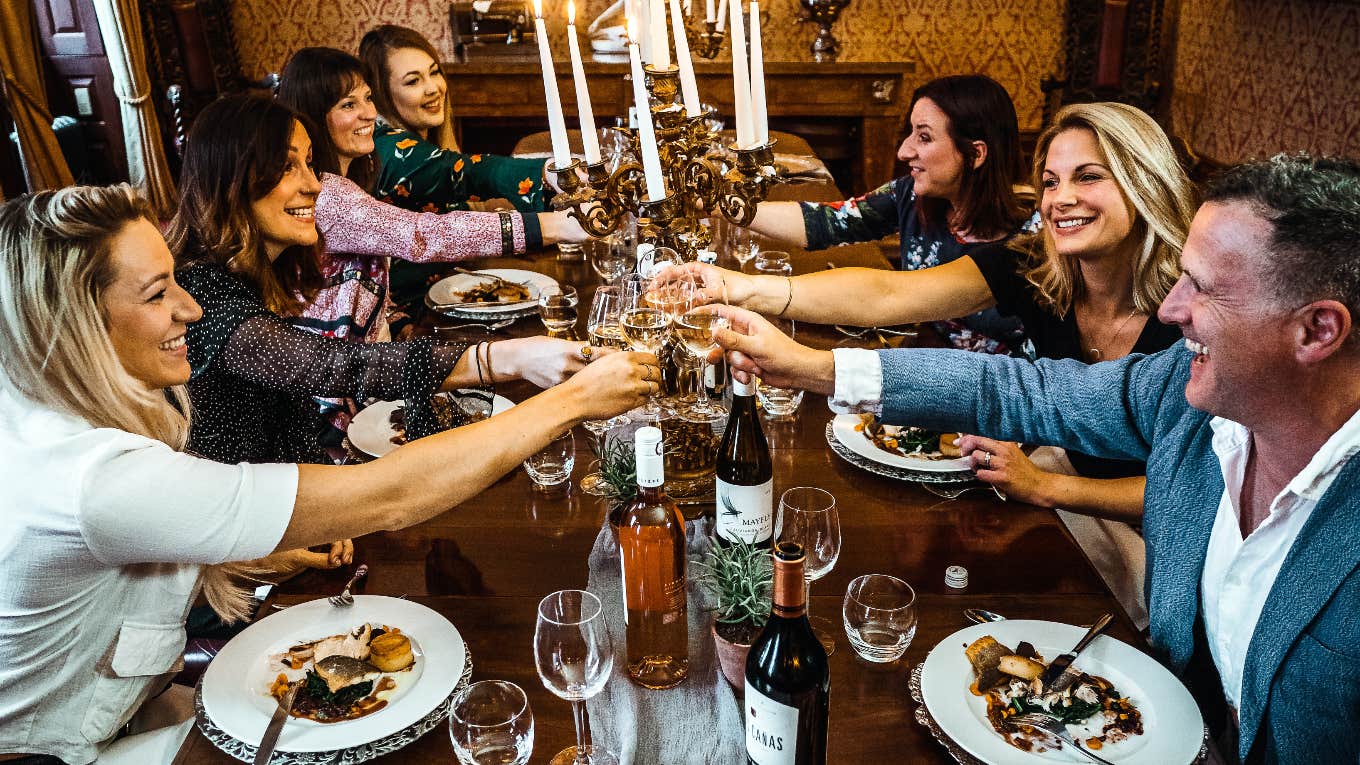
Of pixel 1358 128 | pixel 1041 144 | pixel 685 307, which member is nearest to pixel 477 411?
pixel 685 307

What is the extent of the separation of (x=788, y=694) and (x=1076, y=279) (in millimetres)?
1408

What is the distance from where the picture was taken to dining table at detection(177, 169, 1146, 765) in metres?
1.21

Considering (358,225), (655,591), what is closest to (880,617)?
(655,591)

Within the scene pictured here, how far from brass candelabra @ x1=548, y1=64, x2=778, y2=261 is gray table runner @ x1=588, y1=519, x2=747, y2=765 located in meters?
0.69

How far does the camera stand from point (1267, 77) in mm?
5168

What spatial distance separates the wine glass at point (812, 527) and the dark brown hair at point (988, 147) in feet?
5.16

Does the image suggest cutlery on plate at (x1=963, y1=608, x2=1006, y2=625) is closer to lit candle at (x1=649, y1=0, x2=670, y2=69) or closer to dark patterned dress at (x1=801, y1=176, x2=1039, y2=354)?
lit candle at (x1=649, y1=0, x2=670, y2=69)

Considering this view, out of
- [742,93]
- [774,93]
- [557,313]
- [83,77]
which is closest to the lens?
[742,93]

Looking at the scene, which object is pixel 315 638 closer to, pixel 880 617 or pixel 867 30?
pixel 880 617

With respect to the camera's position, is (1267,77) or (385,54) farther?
(1267,77)

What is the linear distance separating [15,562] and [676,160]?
3.50 feet

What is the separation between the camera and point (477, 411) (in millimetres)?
1836

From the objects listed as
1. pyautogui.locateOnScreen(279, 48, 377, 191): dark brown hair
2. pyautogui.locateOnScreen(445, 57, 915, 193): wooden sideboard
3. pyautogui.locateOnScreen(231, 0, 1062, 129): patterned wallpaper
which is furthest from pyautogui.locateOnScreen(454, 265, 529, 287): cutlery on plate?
pyautogui.locateOnScreen(231, 0, 1062, 129): patterned wallpaper

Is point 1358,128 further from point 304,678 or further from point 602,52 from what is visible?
point 304,678
